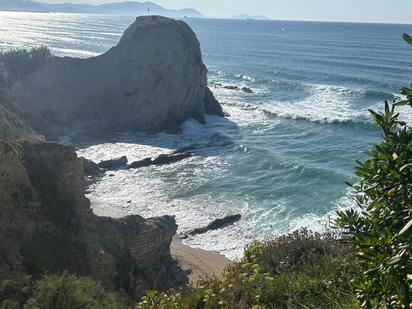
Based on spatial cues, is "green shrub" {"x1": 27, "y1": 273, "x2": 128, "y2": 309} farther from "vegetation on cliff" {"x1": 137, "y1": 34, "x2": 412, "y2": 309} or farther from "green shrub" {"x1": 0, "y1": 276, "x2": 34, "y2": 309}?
"vegetation on cliff" {"x1": 137, "y1": 34, "x2": 412, "y2": 309}

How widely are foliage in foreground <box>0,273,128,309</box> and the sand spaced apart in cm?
998

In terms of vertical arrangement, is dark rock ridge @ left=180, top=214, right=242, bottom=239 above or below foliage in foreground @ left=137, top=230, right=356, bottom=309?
below

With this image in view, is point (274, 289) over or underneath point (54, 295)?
over

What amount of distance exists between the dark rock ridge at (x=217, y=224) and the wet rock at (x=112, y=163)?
494 inches

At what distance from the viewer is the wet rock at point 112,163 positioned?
36.9 m

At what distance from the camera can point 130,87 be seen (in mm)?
50094

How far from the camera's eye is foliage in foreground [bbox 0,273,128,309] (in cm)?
1066

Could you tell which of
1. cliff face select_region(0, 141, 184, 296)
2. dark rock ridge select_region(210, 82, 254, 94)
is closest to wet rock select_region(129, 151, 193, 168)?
cliff face select_region(0, 141, 184, 296)

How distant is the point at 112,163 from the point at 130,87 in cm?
1508

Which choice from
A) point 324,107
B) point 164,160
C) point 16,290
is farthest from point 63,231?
point 324,107

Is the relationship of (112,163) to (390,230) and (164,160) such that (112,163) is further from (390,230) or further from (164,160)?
(390,230)

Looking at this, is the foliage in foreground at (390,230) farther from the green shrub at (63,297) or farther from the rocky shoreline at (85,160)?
the rocky shoreline at (85,160)

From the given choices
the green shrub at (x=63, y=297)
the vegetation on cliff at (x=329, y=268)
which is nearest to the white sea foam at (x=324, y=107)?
the vegetation on cliff at (x=329, y=268)

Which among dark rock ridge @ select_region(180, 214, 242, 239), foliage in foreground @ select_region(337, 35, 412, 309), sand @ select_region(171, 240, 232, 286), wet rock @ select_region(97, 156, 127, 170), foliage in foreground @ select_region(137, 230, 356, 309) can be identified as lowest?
sand @ select_region(171, 240, 232, 286)
